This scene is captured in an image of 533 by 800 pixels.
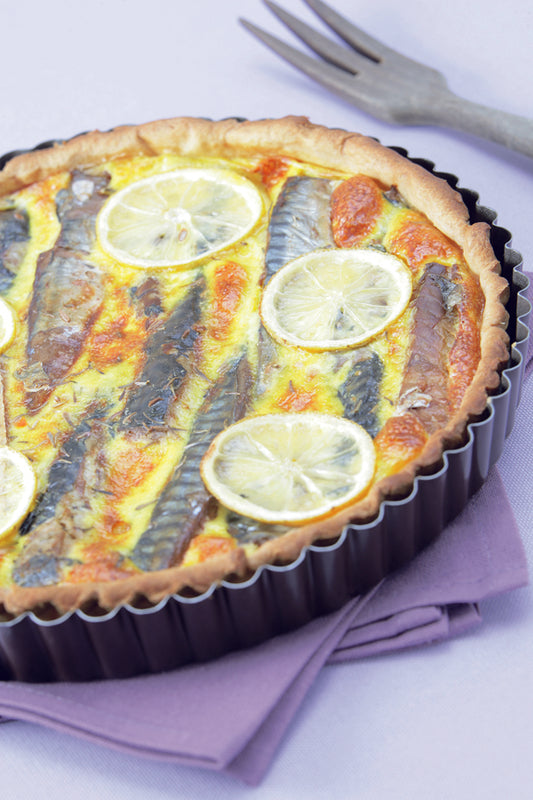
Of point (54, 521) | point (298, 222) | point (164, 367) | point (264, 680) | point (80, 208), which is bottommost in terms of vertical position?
point (264, 680)

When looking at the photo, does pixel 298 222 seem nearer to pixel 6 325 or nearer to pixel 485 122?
pixel 6 325

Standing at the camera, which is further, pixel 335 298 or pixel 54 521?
pixel 335 298

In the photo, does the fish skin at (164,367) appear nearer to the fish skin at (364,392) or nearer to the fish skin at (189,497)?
the fish skin at (189,497)

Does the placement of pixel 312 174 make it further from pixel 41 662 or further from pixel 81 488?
pixel 41 662

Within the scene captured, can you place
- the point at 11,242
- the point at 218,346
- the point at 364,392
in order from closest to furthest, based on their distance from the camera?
the point at 364,392
the point at 218,346
the point at 11,242

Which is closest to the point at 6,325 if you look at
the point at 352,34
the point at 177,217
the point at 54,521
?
the point at 177,217

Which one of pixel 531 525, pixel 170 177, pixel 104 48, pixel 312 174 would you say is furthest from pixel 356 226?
pixel 104 48
